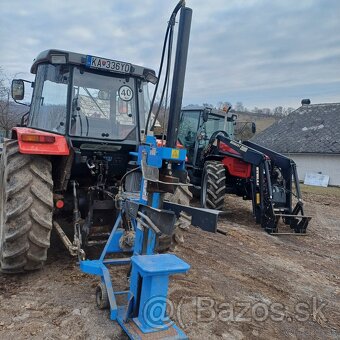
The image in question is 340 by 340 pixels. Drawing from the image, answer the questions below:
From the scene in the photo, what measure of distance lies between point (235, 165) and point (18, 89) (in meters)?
4.82

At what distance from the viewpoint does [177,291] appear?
372 centimetres

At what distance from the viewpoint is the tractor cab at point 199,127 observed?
902 centimetres

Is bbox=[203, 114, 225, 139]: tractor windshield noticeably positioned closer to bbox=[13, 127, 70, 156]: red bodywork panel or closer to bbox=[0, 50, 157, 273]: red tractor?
bbox=[0, 50, 157, 273]: red tractor

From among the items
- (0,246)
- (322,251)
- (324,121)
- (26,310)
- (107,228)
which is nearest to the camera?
(26,310)

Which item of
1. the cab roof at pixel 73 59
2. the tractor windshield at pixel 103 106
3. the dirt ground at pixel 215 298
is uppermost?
the cab roof at pixel 73 59

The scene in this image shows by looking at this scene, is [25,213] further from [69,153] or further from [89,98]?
[89,98]

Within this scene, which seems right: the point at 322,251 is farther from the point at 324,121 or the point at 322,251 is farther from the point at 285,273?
the point at 324,121

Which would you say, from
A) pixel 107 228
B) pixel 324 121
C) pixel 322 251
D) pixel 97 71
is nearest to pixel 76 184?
pixel 107 228

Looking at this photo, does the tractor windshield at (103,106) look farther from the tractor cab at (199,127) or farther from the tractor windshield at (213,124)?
the tractor windshield at (213,124)

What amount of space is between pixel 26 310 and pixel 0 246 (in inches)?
32.1

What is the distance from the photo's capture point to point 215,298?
367 cm

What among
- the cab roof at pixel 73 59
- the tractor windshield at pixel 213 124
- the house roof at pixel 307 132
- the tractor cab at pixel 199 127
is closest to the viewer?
the cab roof at pixel 73 59

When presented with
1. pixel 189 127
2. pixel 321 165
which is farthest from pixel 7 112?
pixel 321 165

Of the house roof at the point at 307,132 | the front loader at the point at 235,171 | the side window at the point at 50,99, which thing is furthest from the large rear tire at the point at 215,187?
the house roof at the point at 307,132
